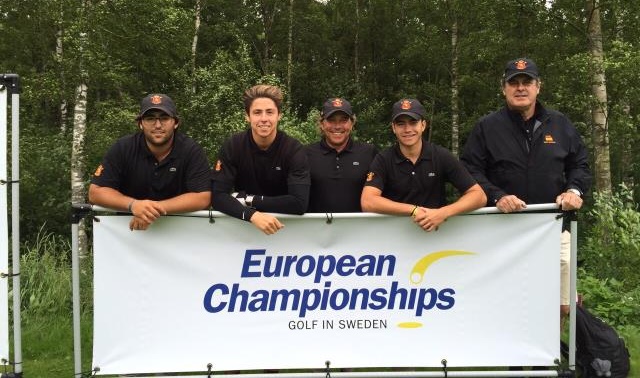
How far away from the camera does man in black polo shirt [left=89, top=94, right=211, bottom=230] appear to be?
4.14 meters

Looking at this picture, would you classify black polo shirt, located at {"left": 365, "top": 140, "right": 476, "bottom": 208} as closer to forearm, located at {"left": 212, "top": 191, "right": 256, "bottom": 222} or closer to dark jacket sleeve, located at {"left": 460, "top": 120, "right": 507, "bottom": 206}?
dark jacket sleeve, located at {"left": 460, "top": 120, "right": 507, "bottom": 206}

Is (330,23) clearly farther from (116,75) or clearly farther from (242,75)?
(116,75)

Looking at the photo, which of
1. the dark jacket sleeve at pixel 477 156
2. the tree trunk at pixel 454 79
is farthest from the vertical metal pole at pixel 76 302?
the tree trunk at pixel 454 79

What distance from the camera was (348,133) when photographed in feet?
15.2

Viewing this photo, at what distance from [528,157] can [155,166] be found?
2.66 metres

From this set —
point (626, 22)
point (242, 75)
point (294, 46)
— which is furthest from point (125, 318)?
point (294, 46)

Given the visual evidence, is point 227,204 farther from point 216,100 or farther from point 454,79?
point 454,79

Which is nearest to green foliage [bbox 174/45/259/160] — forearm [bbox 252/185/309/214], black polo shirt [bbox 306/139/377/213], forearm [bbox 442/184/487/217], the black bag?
black polo shirt [bbox 306/139/377/213]

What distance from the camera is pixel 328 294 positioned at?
163 inches

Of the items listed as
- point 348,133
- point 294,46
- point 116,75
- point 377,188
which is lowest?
point 377,188

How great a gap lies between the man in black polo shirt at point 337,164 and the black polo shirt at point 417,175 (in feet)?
0.76

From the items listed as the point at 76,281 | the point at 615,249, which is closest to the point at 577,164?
the point at 76,281

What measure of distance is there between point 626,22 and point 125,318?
13.2m

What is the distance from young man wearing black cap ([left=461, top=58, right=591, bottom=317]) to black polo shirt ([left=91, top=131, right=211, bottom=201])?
6.61 ft
